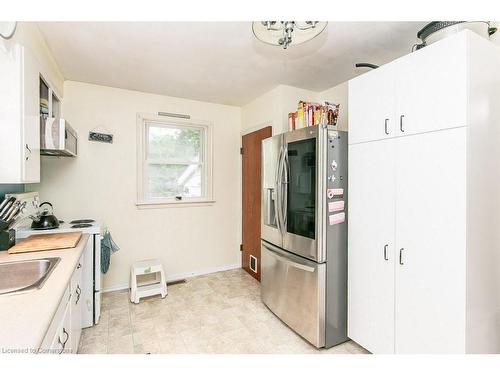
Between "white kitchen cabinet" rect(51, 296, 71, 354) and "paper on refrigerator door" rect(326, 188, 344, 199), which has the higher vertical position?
"paper on refrigerator door" rect(326, 188, 344, 199)

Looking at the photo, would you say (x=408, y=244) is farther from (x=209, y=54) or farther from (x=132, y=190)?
(x=132, y=190)

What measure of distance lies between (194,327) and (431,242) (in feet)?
6.56

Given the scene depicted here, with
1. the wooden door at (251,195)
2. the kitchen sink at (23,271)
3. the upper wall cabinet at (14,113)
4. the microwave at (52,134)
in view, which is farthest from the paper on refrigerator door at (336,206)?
the microwave at (52,134)

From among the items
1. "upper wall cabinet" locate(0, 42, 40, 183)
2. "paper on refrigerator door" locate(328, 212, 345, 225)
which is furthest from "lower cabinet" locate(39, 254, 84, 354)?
"paper on refrigerator door" locate(328, 212, 345, 225)

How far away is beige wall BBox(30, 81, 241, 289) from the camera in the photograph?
282cm

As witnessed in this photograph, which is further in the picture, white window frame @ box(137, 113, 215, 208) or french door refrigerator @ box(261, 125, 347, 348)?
white window frame @ box(137, 113, 215, 208)

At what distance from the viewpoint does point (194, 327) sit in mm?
2293

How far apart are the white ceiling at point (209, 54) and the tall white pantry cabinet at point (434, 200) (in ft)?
1.50

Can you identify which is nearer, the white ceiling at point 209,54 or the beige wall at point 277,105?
the white ceiling at point 209,54

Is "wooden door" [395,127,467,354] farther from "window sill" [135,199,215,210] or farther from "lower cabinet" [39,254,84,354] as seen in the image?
"window sill" [135,199,215,210]

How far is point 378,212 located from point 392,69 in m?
0.95

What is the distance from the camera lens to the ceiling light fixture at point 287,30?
3.95ft

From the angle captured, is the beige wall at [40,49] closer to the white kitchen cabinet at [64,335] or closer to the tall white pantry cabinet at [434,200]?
the white kitchen cabinet at [64,335]

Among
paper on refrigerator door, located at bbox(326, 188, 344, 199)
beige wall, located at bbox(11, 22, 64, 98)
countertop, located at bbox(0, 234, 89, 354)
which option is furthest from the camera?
paper on refrigerator door, located at bbox(326, 188, 344, 199)
